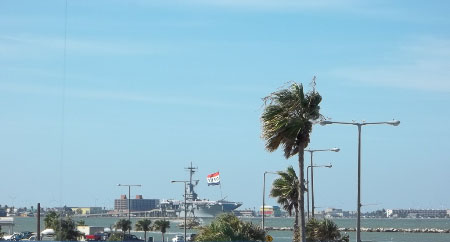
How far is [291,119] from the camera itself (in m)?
36.1

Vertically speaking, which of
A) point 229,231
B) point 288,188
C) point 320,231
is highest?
point 288,188

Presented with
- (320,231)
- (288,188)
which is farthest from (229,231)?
(320,231)

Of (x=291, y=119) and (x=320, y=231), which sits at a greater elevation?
(x=291, y=119)

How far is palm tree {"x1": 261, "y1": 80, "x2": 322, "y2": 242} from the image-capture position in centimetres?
3609

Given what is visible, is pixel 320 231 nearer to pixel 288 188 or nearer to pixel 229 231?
pixel 229 231

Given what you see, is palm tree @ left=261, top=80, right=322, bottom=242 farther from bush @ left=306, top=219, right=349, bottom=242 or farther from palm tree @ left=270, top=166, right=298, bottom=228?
bush @ left=306, top=219, right=349, bottom=242

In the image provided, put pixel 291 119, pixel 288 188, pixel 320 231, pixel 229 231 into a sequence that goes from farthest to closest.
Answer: pixel 320 231 < pixel 229 231 < pixel 288 188 < pixel 291 119

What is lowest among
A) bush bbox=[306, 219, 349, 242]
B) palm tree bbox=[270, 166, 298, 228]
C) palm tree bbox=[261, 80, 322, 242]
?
bush bbox=[306, 219, 349, 242]

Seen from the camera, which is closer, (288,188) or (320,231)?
(288,188)

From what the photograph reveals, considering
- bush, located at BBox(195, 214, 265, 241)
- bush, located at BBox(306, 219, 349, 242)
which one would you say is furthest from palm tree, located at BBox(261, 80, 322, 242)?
bush, located at BBox(306, 219, 349, 242)

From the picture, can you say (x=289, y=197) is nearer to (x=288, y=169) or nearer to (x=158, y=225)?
(x=288, y=169)

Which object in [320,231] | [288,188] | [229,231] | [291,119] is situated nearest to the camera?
[291,119]

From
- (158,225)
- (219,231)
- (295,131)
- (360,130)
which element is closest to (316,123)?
(295,131)

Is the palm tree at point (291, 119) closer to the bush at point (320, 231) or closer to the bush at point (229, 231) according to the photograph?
the bush at point (229, 231)
